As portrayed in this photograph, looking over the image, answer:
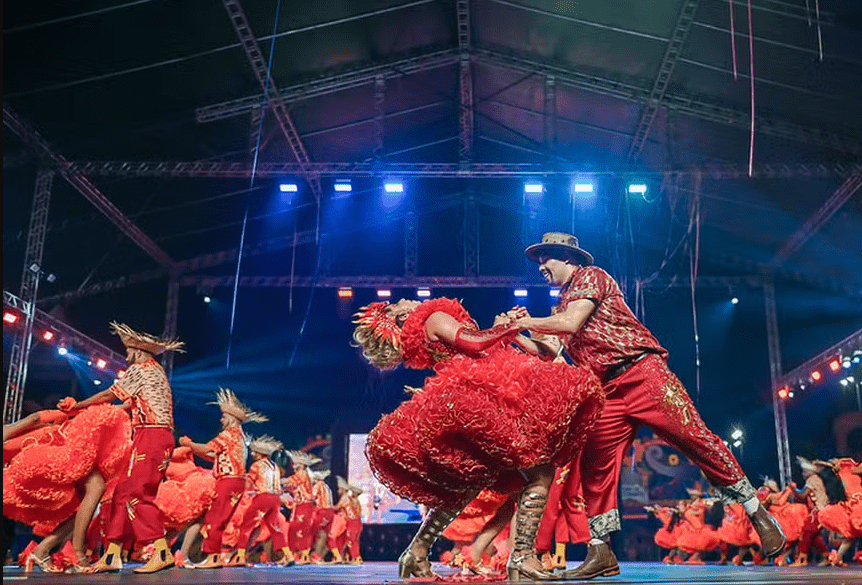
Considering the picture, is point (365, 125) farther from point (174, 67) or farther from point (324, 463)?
point (324, 463)

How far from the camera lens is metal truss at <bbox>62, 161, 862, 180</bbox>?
10.1 m

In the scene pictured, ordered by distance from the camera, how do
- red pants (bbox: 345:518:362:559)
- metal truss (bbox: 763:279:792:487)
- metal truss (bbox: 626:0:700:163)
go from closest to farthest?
metal truss (bbox: 626:0:700:163)
red pants (bbox: 345:518:362:559)
metal truss (bbox: 763:279:792:487)

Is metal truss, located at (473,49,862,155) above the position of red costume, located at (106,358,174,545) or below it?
above

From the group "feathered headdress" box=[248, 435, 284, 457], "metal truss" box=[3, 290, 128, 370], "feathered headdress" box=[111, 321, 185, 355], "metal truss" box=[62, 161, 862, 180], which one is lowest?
"feathered headdress" box=[248, 435, 284, 457]

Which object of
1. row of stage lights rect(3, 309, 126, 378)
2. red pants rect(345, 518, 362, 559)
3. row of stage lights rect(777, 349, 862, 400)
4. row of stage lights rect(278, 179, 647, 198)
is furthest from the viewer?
row of stage lights rect(278, 179, 647, 198)

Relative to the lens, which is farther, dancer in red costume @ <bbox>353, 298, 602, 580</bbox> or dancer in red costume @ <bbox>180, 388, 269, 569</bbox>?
dancer in red costume @ <bbox>180, 388, 269, 569</bbox>

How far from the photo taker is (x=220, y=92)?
984 cm

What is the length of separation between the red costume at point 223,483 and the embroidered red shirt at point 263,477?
107cm

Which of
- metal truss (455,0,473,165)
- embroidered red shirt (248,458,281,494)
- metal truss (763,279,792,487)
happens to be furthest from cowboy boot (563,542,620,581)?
metal truss (763,279,792,487)

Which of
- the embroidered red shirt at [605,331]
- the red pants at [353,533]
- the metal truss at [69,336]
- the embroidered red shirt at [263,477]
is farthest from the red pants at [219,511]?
the metal truss at [69,336]

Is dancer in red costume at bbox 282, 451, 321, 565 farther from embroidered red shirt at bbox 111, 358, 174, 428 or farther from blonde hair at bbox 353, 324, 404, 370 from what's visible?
blonde hair at bbox 353, 324, 404, 370

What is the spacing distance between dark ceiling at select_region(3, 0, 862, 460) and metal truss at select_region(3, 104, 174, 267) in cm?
15

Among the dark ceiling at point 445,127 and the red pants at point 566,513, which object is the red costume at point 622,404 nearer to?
the red pants at point 566,513

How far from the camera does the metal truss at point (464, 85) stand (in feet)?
32.3
